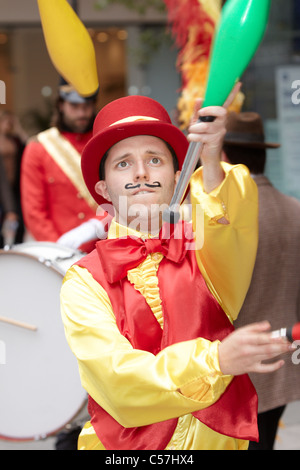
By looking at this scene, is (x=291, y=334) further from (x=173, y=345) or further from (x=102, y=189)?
(x=102, y=189)

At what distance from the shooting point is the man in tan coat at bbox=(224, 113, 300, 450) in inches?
115

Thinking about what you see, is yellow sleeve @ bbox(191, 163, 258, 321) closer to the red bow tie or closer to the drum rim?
the red bow tie

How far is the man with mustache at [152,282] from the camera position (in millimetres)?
1619

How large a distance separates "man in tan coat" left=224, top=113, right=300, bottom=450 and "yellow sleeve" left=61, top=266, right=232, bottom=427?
132cm

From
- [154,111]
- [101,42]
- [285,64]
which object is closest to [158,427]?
[154,111]

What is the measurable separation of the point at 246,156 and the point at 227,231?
1410 millimetres

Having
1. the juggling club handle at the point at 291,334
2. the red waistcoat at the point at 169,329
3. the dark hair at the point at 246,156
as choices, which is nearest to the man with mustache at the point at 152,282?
the red waistcoat at the point at 169,329

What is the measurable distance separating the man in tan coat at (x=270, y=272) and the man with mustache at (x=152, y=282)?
1.05 metres

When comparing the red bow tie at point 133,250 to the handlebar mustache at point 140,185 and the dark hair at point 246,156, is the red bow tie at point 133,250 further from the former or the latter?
the dark hair at point 246,156

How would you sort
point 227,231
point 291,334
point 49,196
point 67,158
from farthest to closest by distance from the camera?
point 49,196 → point 67,158 → point 227,231 → point 291,334

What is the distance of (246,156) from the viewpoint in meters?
3.09

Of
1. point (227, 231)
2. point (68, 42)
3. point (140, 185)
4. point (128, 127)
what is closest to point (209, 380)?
point (227, 231)

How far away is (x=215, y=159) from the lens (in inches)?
65.2

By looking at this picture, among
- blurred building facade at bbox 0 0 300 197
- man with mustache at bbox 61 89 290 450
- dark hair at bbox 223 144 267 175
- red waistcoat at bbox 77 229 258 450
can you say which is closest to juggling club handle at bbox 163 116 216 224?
man with mustache at bbox 61 89 290 450
